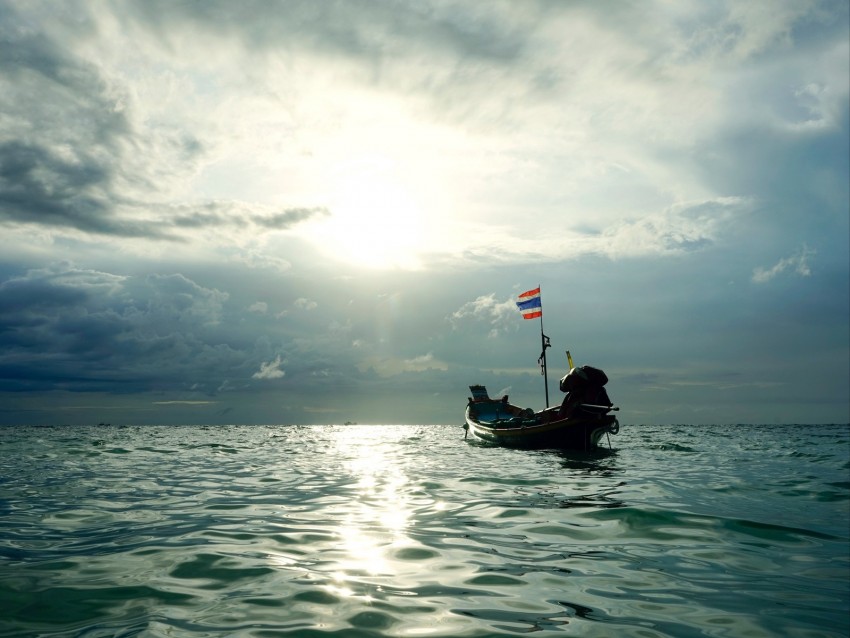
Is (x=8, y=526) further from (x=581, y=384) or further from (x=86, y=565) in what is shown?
(x=581, y=384)

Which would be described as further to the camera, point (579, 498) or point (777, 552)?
point (579, 498)

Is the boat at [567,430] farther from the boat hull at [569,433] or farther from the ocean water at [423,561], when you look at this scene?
the ocean water at [423,561]

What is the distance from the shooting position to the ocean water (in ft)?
17.7

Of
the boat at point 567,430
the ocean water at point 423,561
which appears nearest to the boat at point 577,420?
the boat at point 567,430

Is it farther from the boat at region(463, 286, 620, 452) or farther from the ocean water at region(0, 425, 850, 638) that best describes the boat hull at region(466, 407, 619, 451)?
the ocean water at region(0, 425, 850, 638)

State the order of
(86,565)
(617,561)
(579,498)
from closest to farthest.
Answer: (86,565) → (617,561) → (579,498)

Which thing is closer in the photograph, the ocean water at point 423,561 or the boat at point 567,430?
the ocean water at point 423,561

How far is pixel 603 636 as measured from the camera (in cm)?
505

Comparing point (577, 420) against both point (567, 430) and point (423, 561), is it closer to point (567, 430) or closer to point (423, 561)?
point (567, 430)

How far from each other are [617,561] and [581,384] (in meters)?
25.9

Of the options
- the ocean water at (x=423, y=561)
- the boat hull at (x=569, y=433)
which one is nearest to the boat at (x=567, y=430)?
the boat hull at (x=569, y=433)

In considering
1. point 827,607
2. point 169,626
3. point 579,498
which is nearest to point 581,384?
point 579,498

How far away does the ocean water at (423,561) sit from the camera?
5398mm

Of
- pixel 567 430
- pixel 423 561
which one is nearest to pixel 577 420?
pixel 567 430
